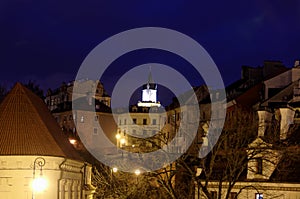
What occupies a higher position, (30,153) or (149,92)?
(149,92)

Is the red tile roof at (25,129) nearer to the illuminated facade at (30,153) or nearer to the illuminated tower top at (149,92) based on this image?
the illuminated facade at (30,153)

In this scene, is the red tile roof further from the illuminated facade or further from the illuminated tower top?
the illuminated tower top

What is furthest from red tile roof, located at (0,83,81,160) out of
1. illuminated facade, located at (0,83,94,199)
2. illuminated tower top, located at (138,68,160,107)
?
illuminated tower top, located at (138,68,160,107)

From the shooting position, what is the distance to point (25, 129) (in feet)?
113

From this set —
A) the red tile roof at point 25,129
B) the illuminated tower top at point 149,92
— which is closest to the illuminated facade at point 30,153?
the red tile roof at point 25,129

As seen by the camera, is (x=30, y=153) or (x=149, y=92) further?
(x=149, y=92)

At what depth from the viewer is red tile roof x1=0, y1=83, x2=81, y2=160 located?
108 ft

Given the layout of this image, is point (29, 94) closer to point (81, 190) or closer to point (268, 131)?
point (81, 190)

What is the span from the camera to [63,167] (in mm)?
34562

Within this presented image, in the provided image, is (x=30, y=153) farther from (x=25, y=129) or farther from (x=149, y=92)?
(x=149, y=92)

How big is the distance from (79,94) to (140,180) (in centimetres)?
9655

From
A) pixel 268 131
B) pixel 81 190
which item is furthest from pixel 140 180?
pixel 268 131

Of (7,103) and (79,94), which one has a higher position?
(79,94)

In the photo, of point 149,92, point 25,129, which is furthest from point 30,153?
point 149,92
